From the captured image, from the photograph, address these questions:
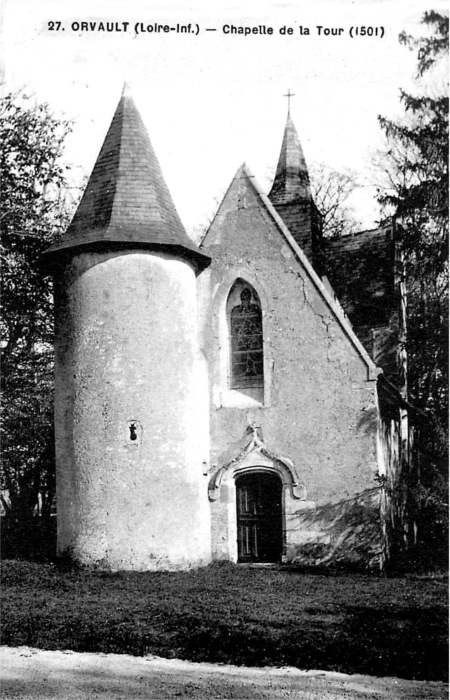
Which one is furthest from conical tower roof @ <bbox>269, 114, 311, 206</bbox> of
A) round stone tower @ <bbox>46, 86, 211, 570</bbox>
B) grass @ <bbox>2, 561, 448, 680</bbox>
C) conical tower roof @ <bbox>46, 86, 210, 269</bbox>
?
grass @ <bbox>2, 561, 448, 680</bbox>

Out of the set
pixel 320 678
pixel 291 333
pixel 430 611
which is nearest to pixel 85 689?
pixel 320 678

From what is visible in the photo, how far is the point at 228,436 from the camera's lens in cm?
1564

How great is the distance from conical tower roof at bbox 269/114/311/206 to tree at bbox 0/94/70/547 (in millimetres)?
6294

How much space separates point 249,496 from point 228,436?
54.3 inches

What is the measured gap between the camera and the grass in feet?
27.4

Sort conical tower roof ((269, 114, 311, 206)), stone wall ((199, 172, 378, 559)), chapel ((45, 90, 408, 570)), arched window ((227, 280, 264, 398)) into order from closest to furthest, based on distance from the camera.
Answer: chapel ((45, 90, 408, 570))
stone wall ((199, 172, 378, 559))
arched window ((227, 280, 264, 398))
conical tower roof ((269, 114, 311, 206))

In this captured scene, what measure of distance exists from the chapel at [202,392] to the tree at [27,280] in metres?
2.45

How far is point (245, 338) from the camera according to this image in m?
16.1

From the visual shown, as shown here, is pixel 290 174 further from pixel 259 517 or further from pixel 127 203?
pixel 259 517

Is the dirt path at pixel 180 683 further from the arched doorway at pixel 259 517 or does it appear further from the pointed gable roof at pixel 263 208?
the pointed gable roof at pixel 263 208

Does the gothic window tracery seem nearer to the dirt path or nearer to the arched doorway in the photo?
the arched doorway

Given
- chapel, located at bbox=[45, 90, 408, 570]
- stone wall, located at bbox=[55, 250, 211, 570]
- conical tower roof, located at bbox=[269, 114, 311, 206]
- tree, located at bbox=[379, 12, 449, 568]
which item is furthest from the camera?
conical tower roof, located at bbox=[269, 114, 311, 206]

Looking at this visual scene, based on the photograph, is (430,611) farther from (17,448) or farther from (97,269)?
(17,448)

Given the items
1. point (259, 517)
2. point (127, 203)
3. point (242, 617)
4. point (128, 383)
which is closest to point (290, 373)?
point (259, 517)
